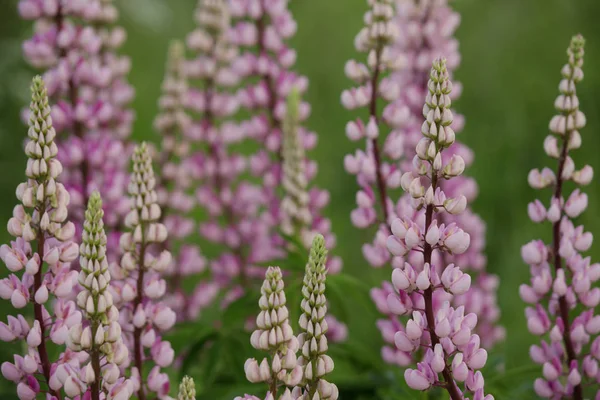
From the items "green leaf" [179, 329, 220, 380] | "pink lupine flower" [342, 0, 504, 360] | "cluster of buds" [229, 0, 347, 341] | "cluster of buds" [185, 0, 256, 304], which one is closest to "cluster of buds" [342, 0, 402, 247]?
"pink lupine flower" [342, 0, 504, 360]

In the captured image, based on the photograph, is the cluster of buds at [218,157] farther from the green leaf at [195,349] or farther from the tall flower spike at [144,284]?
the tall flower spike at [144,284]

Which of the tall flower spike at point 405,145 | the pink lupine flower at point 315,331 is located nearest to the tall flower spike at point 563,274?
the tall flower spike at point 405,145

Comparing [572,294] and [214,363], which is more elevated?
[572,294]

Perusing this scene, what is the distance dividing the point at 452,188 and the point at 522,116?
163 cm

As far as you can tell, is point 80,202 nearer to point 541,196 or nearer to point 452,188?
point 452,188

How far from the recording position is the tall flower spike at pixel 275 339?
114 cm

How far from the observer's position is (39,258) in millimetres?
1250

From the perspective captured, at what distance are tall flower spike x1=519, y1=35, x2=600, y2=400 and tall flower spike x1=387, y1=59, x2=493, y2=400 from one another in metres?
0.28

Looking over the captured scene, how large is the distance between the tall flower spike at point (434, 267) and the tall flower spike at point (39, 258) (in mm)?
513

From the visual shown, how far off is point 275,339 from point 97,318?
0.27 meters

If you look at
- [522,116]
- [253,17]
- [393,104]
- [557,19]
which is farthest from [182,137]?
[557,19]

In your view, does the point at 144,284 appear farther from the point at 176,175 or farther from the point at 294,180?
the point at 176,175

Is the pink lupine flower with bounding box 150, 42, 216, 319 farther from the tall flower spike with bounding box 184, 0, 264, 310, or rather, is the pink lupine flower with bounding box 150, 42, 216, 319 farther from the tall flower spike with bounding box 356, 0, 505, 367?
the tall flower spike with bounding box 356, 0, 505, 367

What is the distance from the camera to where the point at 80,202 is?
5.98 ft
